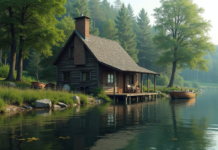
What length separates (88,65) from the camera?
27.1m

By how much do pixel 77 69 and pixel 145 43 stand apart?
56.6 metres

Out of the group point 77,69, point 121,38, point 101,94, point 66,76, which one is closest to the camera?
point 101,94

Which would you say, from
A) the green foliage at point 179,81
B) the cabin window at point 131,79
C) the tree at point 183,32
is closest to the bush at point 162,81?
the tree at point 183,32

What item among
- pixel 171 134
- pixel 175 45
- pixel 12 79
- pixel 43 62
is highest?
pixel 175 45

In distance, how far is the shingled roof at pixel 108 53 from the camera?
26.2 m

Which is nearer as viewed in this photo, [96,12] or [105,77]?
[105,77]

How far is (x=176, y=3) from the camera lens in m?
45.0

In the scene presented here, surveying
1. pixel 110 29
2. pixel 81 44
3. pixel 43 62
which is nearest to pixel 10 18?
pixel 81 44

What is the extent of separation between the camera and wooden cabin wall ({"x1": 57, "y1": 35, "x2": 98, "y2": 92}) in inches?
1052

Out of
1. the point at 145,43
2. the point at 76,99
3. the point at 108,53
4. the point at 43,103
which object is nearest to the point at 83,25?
the point at 108,53

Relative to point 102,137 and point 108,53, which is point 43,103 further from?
point 108,53

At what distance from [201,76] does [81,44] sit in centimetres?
12946

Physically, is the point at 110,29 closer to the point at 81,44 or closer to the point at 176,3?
the point at 176,3

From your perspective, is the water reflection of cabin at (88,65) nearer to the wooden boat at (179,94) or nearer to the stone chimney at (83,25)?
the stone chimney at (83,25)
